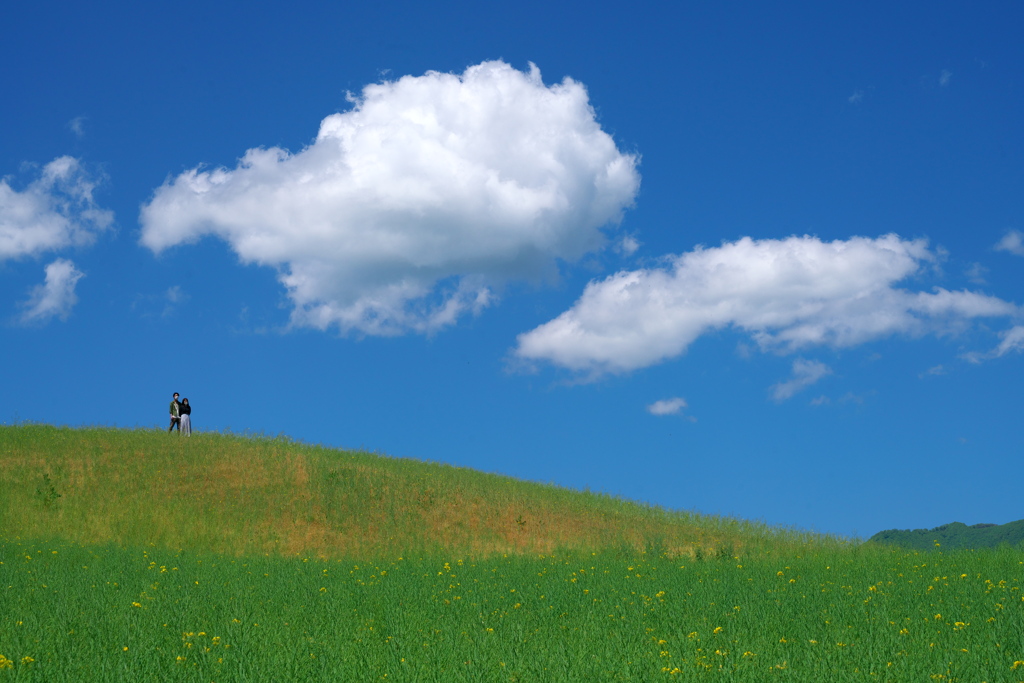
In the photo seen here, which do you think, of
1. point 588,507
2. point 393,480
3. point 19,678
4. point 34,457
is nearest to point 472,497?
point 393,480

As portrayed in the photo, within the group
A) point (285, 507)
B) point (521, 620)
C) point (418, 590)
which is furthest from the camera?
point (285, 507)

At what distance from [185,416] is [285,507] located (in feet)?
34.8

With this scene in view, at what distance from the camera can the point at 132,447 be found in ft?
95.1

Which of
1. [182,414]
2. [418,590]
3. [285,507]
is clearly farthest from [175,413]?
[418,590]

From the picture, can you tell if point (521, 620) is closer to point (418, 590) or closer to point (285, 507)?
point (418, 590)

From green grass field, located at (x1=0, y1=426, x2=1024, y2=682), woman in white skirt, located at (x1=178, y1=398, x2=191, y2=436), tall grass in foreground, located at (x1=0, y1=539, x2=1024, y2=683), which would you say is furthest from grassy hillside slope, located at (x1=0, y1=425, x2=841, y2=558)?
tall grass in foreground, located at (x1=0, y1=539, x2=1024, y2=683)

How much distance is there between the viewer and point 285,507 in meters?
24.6

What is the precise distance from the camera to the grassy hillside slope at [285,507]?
22.2 metres

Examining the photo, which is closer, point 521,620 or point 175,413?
point 521,620

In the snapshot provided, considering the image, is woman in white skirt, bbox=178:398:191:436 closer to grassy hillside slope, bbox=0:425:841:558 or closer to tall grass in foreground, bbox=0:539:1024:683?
grassy hillside slope, bbox=0:425:841:558

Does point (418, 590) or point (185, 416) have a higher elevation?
point (185, 416)

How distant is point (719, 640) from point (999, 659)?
3016 millimetres

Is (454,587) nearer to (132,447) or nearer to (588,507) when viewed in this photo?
(588,507)

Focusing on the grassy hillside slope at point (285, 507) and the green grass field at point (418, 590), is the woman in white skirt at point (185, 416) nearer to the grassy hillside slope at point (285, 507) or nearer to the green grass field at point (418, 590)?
the grassy hillside slope at point (285, 507)
